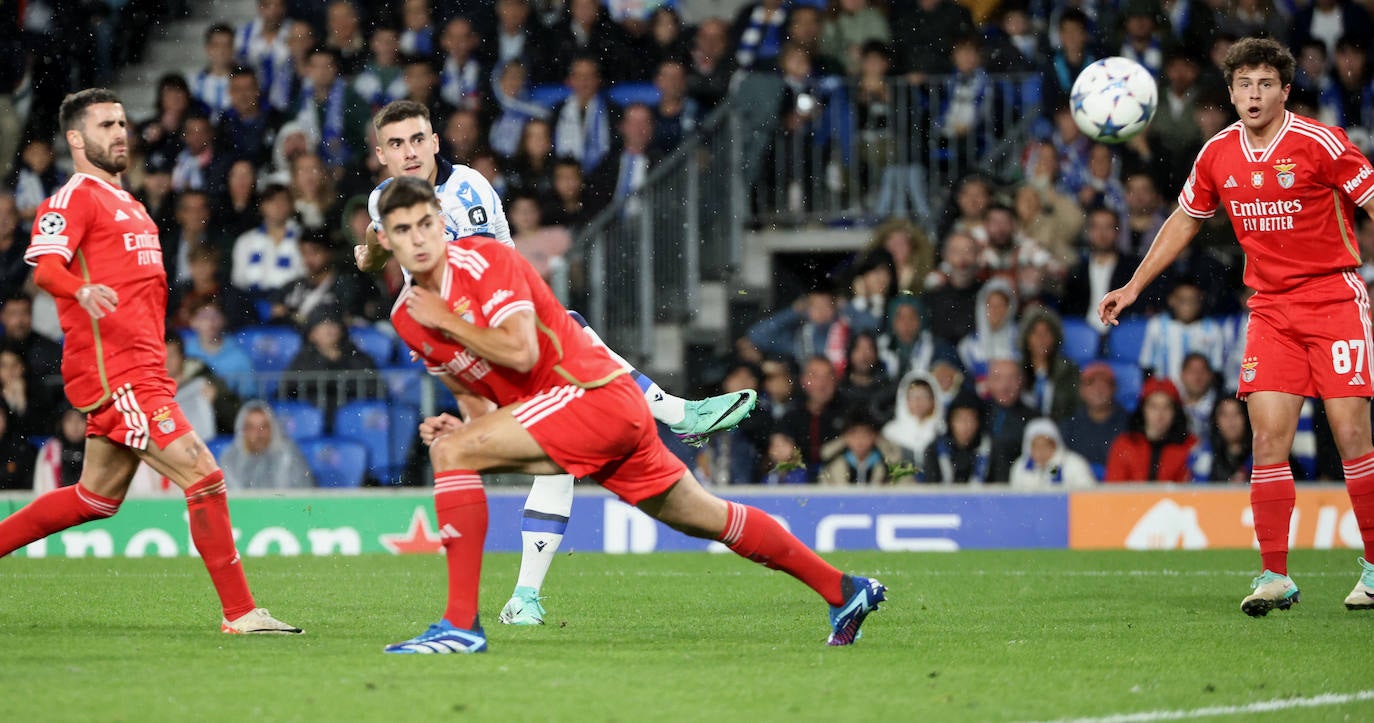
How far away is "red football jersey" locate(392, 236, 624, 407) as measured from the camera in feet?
18.2

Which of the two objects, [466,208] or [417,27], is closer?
[466,208]

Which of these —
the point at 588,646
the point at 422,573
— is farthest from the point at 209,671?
the point at 422,573

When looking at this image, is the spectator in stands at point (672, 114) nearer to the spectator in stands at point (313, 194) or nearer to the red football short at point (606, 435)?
the spectator in stands at point (313, 194)

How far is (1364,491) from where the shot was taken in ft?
24.3

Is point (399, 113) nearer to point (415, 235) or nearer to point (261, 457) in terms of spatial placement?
point (415, 235)

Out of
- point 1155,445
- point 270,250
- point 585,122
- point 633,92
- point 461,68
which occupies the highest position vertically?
point 461,68

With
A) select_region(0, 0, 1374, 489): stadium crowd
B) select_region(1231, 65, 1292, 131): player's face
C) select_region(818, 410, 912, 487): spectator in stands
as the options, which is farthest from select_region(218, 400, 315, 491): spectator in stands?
select_region(1231, 65, 1292, 131): player's face

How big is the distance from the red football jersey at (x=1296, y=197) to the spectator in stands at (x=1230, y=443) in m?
4.76

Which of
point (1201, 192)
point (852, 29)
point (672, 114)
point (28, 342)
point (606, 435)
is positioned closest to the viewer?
point (606, 435)

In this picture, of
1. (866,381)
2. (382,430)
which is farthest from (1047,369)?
(382,430)

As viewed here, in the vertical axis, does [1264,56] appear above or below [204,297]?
above

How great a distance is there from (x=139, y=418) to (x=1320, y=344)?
4.67 metres

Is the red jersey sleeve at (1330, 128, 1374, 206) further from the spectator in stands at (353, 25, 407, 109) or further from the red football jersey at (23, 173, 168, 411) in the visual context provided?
the spectator in stands at (353, 25, 407, 109)

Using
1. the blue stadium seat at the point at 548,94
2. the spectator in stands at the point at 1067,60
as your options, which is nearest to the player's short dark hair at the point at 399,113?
the spectator in stands at the point at 1067,60
